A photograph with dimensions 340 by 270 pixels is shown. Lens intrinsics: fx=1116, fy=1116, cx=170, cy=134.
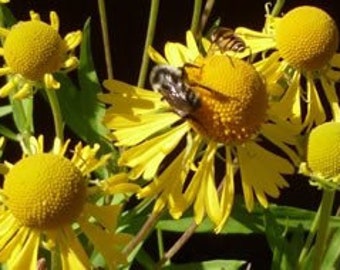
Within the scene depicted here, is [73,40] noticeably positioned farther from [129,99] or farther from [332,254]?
[332,254]

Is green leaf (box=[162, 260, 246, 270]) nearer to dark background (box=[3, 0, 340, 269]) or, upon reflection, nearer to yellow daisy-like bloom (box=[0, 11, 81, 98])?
yellow daisy-like bloom (box=[0, 11, 81, 98])

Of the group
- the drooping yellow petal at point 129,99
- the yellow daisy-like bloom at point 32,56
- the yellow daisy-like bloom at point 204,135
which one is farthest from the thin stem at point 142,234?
the yellow daisy-like bloom at point 32,56

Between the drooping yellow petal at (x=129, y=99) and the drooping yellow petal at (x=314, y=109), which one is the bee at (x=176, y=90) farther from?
the drooping yellow petal at (x=314, y=109)

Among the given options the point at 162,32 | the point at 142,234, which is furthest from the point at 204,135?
the point at 162,32

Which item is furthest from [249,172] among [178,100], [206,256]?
[206,256]

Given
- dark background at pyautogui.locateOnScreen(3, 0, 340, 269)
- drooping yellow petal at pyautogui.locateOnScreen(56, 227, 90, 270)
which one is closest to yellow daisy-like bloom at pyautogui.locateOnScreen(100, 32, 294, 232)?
drooping yellow petal at pyautogui.locateOnScreen(56, 227, 90, 270)

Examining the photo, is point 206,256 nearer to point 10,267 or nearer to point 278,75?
point 278,75

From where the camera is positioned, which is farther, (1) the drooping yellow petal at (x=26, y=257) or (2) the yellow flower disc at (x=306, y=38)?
(2) the yellow flower disc at (x=306, y=38)
